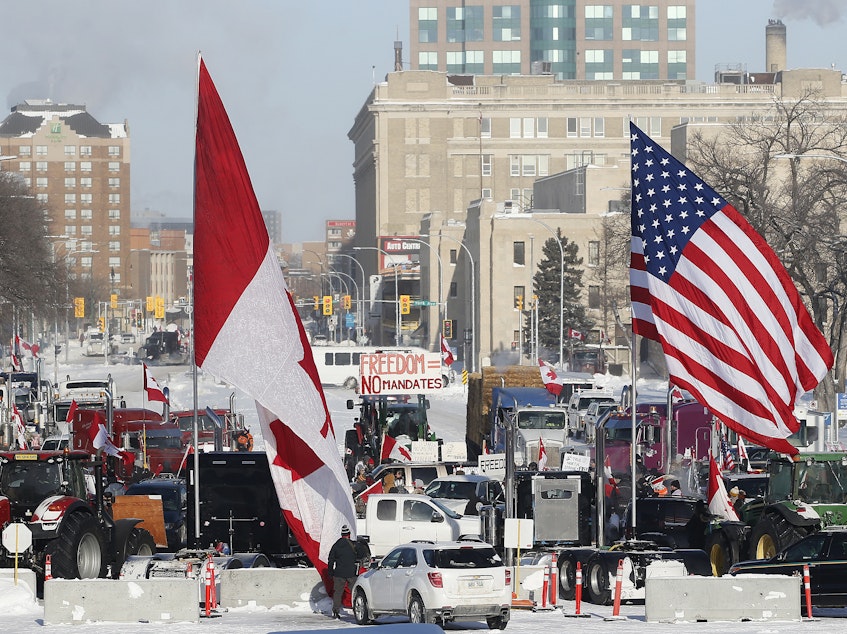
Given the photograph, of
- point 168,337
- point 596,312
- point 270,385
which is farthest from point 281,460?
point 168,337

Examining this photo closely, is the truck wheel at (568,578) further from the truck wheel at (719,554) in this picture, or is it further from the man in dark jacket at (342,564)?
the man in dark jacket at (342,564)

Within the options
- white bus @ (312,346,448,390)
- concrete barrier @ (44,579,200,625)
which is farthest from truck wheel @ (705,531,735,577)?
white bus @ (312,346,448,390)

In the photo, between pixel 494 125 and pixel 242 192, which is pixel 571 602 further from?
pixel 494 125

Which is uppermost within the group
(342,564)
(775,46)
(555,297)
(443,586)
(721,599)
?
(775,46)

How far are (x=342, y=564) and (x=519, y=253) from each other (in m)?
92.7

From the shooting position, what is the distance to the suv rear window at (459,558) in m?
19.9

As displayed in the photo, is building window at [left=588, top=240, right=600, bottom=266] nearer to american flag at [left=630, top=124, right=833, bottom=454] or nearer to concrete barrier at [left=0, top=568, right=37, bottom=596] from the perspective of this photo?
american flag at [left=630, top=124, right=833, bottom=454]

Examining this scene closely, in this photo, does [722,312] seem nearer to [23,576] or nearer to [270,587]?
[270,587]

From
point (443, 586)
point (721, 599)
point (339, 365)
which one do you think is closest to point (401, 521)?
point (443, 586)

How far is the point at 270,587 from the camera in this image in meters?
22.3

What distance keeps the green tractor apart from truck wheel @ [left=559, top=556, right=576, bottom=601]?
251 centimetres

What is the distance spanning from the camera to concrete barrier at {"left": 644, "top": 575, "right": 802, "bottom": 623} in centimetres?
2022

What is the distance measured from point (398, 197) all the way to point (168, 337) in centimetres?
4708

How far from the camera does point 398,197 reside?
6649 inches
